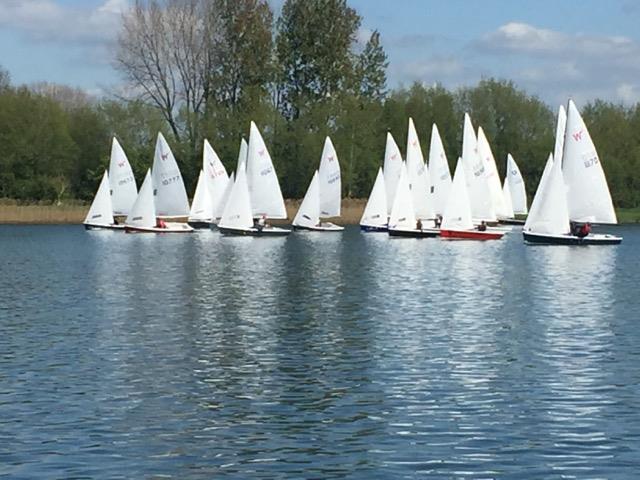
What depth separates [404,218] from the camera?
76.8m

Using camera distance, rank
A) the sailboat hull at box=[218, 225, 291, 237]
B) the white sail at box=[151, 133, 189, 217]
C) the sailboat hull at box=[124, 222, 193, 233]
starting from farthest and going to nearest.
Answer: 1. the white sail at box=[151, 133, 189, 217]
2. the sailboat hull at box=[124, 222, 193, 233]
3. the sailboat hull at box=[218, 225, 291, 237]

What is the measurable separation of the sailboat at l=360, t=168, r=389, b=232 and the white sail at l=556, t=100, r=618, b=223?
20.3 metres

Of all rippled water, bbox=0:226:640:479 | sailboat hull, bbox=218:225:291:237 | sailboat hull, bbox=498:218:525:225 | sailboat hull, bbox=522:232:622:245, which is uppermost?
sailboat hull, bbox=498:218:525:225

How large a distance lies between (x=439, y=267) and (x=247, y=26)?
50847 millimetres

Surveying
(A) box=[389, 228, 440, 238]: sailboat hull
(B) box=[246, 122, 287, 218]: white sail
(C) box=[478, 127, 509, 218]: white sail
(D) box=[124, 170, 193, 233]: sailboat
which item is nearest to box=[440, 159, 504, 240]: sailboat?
(A) box=[389, 228, 440, 238]: sailboat hull

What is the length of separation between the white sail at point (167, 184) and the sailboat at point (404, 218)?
1446 centimetres

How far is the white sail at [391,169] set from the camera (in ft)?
281

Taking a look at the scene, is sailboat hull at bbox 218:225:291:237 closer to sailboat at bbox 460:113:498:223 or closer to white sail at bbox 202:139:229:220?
white sail at bbox 202:139:229:220

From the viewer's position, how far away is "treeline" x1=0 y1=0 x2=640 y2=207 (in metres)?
97.2

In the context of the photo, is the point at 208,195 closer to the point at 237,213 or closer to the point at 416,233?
the point at 237,213

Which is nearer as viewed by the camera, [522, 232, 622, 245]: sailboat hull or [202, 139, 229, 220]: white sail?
[522, 232, 622, 245]: sailboat hull

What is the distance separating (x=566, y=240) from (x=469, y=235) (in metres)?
9.17

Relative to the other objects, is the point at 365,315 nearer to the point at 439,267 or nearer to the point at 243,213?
the point at 439,267

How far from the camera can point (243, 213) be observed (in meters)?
75.4
